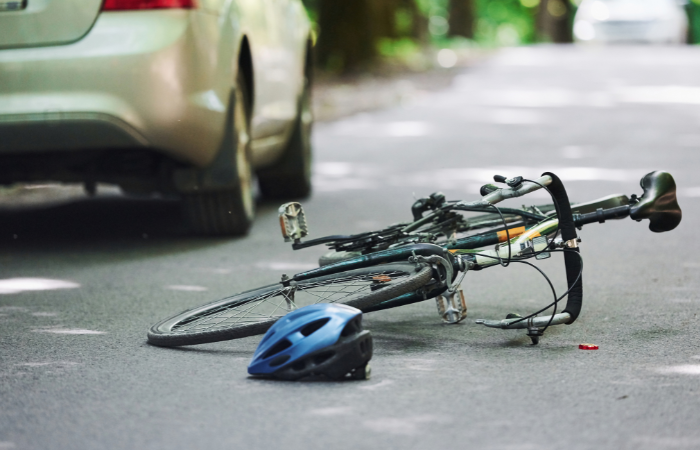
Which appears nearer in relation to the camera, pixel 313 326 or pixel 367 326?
pixel 313 326

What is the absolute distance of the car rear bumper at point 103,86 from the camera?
5867mm

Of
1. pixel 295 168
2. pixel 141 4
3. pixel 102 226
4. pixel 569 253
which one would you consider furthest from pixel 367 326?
pixel 295 168

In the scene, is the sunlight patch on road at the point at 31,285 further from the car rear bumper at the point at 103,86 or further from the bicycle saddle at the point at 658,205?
the bicycle saddle at the point at 658,205

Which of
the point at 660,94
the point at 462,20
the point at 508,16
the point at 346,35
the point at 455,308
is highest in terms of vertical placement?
the point at 455,308

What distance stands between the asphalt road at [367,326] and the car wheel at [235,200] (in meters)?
0.12

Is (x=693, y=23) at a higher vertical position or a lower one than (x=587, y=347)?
lower

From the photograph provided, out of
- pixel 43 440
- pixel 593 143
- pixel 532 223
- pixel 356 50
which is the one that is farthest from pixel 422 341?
pixel 356 50

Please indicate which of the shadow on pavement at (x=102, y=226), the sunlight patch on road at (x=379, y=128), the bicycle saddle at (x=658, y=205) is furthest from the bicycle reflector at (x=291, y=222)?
the sunlight patch on road at (x=379, y=128)

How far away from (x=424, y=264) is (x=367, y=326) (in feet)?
1.99

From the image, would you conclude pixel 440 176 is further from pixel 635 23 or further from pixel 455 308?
pixel 635 23

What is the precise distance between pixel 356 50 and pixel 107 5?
16.4 m

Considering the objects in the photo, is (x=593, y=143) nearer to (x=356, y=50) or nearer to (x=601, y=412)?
(x=601, y=412)

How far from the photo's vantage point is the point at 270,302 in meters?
4.51

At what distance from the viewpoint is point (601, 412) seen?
3463 millimetres
